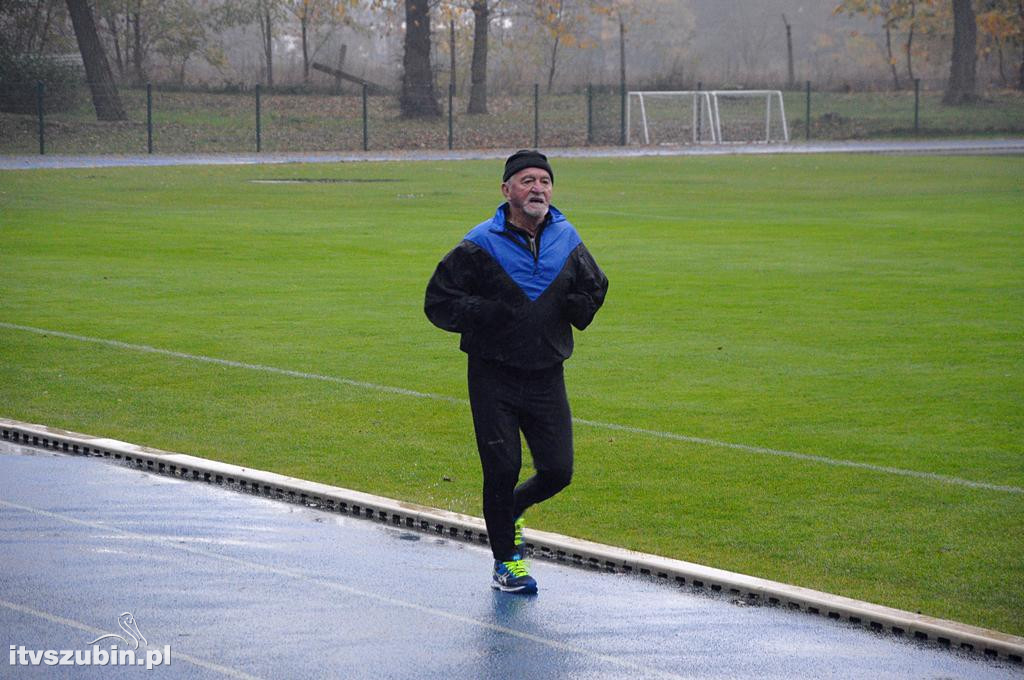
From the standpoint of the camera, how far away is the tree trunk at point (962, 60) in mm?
60844

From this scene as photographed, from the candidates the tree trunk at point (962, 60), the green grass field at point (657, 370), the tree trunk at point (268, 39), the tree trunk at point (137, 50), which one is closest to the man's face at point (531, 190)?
the green grass field at point (657, 370)

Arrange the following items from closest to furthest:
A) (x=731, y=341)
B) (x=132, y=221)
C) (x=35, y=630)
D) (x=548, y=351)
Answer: (x=35, y=630)
(x=548, y=351)
(x=731, y=341)
(x=132, y=221)

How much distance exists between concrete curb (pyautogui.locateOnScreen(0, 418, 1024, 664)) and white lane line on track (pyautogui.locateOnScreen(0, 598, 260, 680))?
207 centimetres

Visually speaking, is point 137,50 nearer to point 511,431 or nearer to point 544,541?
point 544,541

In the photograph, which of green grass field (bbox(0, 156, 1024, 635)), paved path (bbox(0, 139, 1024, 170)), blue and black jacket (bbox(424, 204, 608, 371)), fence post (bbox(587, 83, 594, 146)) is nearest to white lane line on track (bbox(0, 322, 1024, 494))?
green grass field (bbox(0, 156, 1024, 635))

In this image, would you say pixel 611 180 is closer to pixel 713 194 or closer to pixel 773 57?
pixel 713 194

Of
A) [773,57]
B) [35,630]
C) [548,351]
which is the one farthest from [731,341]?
[773,57]

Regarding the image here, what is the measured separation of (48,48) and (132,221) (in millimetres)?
33735

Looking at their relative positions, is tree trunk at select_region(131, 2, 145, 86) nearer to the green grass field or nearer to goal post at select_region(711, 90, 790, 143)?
goal post at select_region(711, 90, 790, 143)

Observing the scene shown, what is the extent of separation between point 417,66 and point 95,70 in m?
11.1

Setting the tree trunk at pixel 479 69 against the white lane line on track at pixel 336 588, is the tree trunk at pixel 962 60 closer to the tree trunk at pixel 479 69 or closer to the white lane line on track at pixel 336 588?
the tree trunk at pixel 479 69

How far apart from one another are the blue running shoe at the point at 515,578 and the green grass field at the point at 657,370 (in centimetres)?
99

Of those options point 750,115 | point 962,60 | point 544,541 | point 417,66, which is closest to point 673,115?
point 750,115

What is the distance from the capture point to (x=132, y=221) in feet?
82.7
